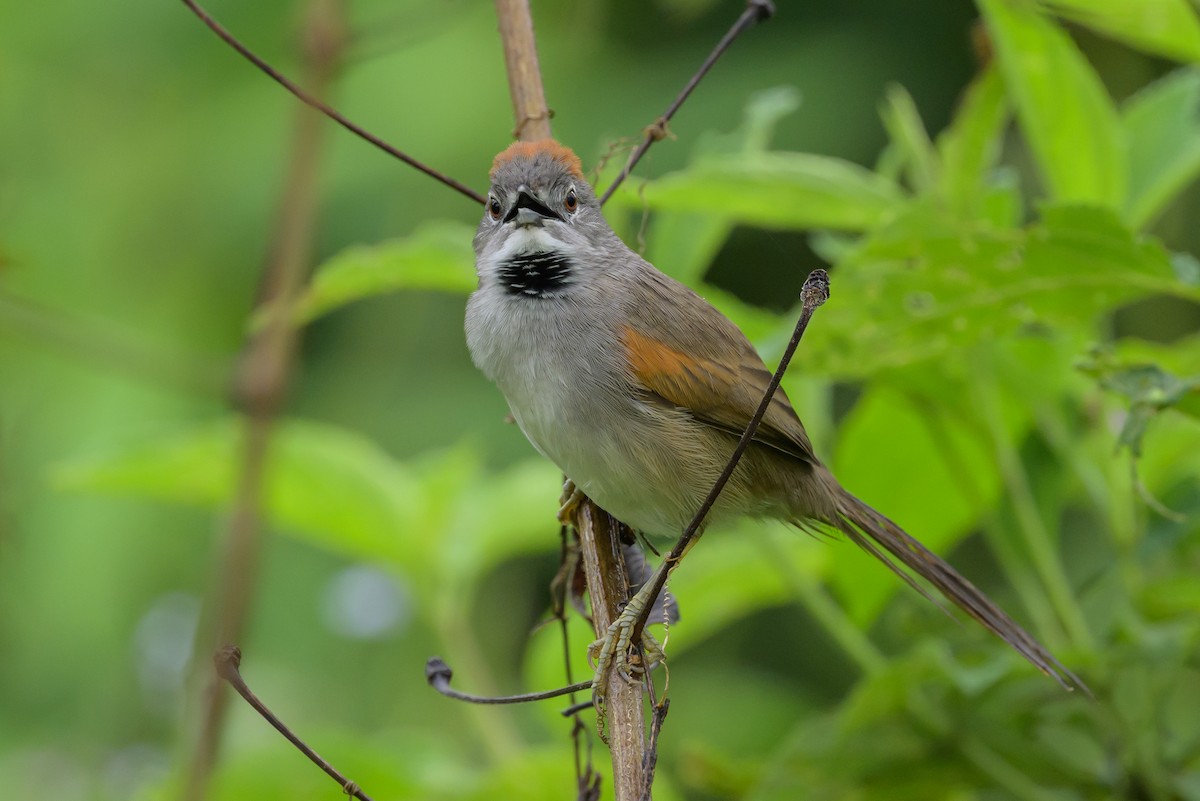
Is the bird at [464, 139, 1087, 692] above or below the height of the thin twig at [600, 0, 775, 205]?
below

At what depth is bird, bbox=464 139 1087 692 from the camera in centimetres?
260

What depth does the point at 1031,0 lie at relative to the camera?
8.05 feet

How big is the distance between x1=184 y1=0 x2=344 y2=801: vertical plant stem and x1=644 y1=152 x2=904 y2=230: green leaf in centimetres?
92

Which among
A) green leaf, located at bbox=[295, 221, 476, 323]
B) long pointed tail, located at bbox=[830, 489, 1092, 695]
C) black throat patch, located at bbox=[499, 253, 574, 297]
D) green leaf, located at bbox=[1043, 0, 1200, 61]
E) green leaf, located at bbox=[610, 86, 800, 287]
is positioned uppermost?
green leaf, located at bbox=[1043, 0, 1200, 61]

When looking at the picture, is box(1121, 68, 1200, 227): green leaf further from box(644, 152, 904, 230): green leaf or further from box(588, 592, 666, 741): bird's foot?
box(588, 592, 666, 741): bird's foot

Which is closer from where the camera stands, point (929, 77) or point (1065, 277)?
point (1065, 277)

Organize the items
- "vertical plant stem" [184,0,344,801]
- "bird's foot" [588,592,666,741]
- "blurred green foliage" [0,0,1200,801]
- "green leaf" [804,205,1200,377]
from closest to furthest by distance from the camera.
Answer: "vertical plant stem" [184,0,344,801] → "bird's foot" [588,592,666,741] → "green leaf" [804,205,1200,377] → "blurred green foliage" [0,0,1200,801]

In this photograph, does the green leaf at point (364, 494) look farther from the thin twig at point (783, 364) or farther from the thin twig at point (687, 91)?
the thin twig at point (783, 364)

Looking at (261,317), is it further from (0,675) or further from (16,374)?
(0,675)

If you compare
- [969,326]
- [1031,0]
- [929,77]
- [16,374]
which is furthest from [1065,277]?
[929,77]

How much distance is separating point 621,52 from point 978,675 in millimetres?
3702

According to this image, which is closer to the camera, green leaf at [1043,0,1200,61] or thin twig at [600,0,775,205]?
thin twig at [600,0,775,205]

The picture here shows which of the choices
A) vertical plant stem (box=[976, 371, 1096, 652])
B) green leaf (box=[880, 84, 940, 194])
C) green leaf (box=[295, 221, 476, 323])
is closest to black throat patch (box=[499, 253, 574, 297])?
green leaf (box=[295, 221, 476, 323])

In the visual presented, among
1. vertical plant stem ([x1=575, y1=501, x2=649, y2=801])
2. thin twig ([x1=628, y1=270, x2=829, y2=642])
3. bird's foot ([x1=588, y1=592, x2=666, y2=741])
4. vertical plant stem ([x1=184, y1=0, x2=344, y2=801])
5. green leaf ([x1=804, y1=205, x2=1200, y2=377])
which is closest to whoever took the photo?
vertical plant stem ([x1=184, y1=0, x2=344, y2=801])
